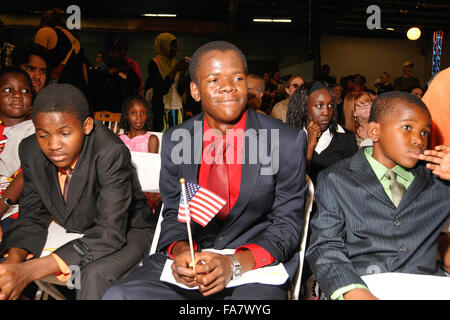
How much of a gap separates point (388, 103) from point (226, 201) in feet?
3.22

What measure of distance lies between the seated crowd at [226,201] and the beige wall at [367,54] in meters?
18.2

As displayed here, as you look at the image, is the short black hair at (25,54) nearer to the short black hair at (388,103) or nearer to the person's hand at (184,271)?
the person's hand at (184,271)

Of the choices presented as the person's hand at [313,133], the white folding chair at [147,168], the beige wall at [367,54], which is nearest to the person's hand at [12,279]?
the white folding chair at [147,168]

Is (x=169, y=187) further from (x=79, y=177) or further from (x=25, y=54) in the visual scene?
(x=25, y=54)

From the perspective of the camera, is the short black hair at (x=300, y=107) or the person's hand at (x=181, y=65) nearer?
the short black hair at (x=300, y=107)

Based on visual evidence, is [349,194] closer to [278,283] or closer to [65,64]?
[278,283]

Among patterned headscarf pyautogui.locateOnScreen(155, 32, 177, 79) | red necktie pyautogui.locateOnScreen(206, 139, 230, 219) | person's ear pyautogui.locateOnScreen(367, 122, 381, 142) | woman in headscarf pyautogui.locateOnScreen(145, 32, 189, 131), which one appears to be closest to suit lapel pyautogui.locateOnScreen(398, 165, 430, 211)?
person's ear pyautogui.locateOnScreen(367, 122, 381, 142)

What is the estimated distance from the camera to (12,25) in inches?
602

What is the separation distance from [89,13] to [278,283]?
1572 centimetres

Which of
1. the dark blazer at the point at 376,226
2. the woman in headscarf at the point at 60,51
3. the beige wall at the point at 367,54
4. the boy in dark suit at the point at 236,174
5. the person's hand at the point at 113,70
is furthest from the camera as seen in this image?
the beige wall at the point at 367,54

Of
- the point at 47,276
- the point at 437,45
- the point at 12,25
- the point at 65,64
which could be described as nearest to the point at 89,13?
the point at 12,25

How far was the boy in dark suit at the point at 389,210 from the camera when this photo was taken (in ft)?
6.16

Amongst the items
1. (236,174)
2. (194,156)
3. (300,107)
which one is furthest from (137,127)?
(236,174)

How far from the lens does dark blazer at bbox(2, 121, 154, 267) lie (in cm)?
215
